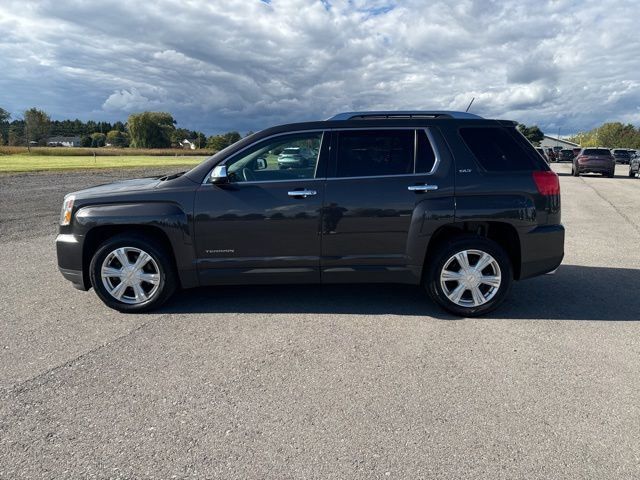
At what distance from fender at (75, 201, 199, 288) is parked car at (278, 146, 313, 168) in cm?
107

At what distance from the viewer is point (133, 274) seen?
4.54 metres

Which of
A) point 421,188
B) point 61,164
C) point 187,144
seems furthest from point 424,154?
point 187,144

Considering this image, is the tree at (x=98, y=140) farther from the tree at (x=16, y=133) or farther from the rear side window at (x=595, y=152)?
→ the rear side window at (x=595, y=152)

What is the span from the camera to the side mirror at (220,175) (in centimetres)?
434

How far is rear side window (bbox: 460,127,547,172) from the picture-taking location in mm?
4578

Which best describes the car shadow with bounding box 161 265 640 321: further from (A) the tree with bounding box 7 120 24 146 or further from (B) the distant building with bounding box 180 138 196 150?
(A) the tree with bounding box 7 120 24 146

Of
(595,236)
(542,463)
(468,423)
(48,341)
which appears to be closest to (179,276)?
(48,341)

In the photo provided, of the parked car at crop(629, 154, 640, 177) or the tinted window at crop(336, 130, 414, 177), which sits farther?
the parked car at crop(629, 154, 640, 177)

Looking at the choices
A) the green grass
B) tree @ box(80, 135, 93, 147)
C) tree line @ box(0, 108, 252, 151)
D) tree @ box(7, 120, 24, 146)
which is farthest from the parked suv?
tree @ box(80, 135, 93, 147)

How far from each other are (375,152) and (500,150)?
1.24 m

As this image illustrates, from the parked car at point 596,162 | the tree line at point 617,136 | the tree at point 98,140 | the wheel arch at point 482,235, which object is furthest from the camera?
the tree at point 98,140

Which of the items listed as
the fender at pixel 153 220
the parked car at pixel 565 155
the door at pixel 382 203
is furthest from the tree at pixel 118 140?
the door at pixel 382 203

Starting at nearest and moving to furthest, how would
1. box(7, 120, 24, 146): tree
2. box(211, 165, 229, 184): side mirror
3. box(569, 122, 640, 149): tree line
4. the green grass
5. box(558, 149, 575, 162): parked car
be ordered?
1. box(211, 165, 229, 184): side mirror
2. the green grass
3. box(558, 149, 575, 162): parked car
4. box(569, 122, 640, 149): tree line
5. box(7, 120, 24, 146): tree

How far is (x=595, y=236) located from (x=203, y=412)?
830 centimetres
